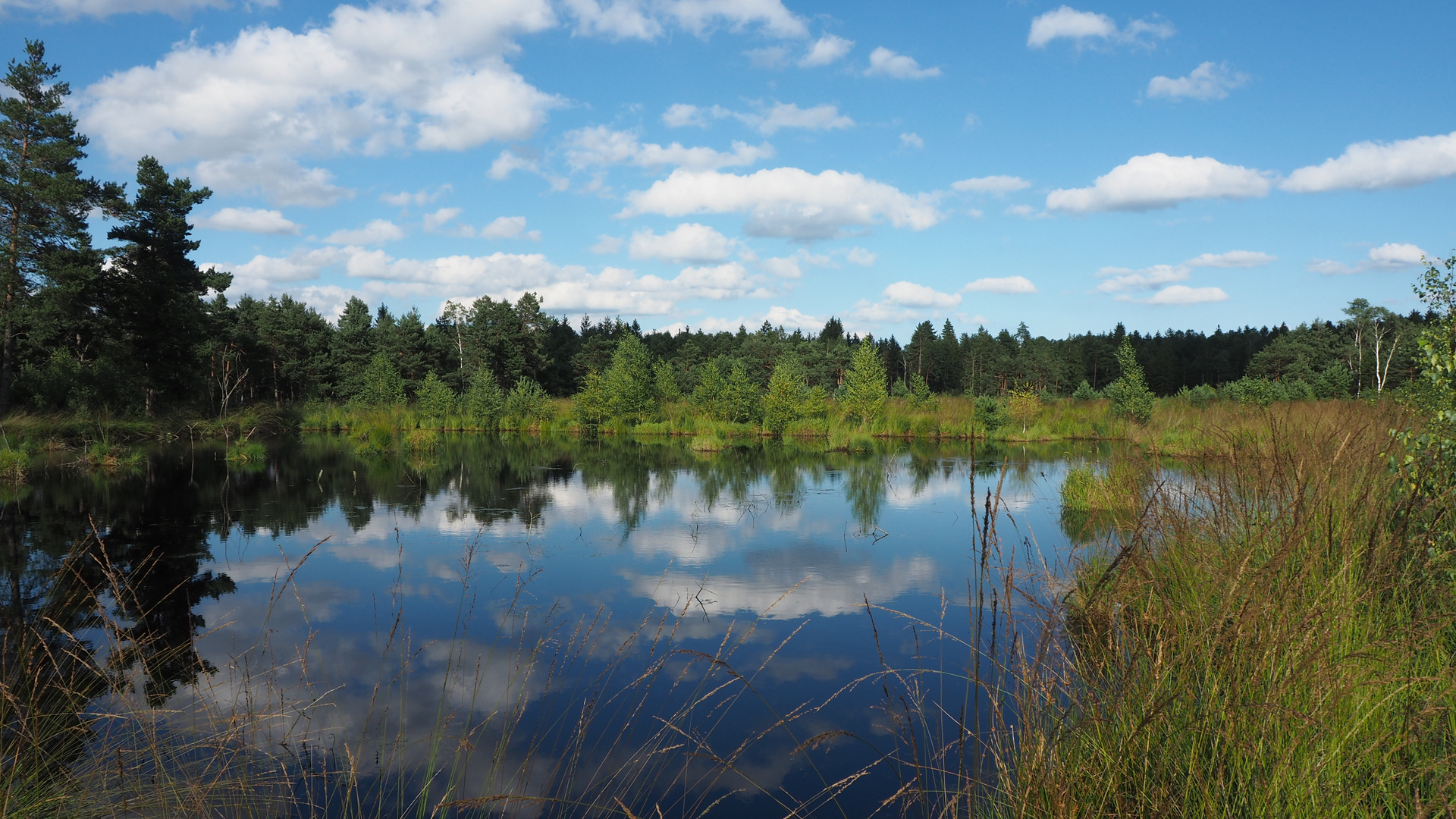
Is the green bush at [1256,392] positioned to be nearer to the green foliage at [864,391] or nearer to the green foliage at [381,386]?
the green foliage at [864,391]

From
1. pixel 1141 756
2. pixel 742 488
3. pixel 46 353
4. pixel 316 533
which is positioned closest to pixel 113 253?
pixel 46 353

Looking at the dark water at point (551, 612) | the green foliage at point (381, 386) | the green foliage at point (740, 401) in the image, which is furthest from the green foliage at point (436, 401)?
the dark water at point (551, 612)

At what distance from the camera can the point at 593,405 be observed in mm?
28578

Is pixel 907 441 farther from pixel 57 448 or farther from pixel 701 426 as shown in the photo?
pixel 57 448

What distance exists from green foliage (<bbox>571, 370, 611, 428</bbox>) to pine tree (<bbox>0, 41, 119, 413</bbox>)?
15.6m

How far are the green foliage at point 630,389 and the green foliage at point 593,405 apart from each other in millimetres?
198

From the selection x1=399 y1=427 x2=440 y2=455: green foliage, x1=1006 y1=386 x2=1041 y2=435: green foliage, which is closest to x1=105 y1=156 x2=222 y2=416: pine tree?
x1=399 y1=427 x2=440 y2=455: green foliage

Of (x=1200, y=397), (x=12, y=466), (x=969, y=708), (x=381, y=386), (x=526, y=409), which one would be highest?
(x=381, y=386)

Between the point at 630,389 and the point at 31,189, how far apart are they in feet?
58.2

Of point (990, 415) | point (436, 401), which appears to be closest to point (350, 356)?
point (436, 401)

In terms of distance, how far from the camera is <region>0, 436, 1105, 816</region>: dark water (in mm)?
3611

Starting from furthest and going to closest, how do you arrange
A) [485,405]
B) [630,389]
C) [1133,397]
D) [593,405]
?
1. [485,405]
2. [593,405]
3. [630,389]
4. [1133,397]

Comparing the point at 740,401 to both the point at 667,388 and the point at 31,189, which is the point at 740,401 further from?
the point at 31,189

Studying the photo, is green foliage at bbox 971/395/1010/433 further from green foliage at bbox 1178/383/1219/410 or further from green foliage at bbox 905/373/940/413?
green foliage at bbox 1178/383/1219/410
